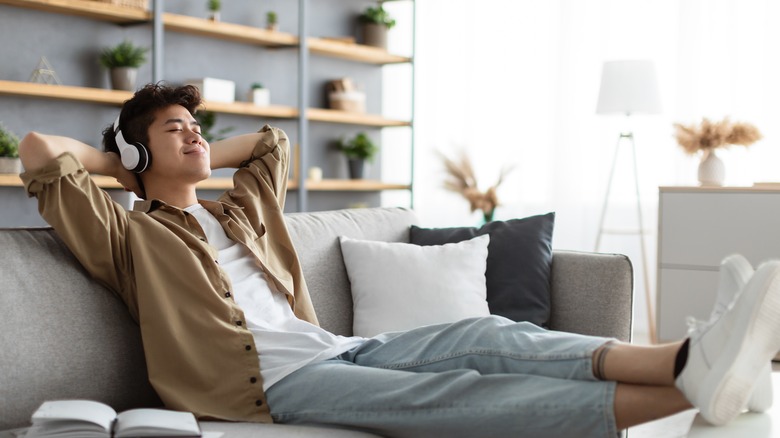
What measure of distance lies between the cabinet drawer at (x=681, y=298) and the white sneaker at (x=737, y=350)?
2.93 metres

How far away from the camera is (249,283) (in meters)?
2.19

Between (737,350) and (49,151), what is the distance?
4.95 ft

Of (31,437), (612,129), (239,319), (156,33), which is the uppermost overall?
(156,33)

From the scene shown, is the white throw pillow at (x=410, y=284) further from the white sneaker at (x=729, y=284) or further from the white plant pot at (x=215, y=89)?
the white plant pot at (x=215, y=89)

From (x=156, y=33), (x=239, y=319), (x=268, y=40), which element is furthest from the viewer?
(x=268, y=40)

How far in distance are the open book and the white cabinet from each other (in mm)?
3277

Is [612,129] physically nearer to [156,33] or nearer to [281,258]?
[156,33]

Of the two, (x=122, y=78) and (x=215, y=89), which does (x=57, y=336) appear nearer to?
(x=122, y=78)

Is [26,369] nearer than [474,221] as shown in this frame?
Yes

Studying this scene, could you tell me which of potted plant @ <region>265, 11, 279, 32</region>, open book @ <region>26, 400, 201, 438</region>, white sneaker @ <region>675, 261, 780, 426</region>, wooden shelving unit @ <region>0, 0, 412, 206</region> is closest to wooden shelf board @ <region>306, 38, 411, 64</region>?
wooden shelving unit @ <region>0, 0, 412, 206</region>

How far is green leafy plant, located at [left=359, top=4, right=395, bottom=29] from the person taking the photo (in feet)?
19.0

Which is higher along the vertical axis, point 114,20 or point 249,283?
point 114,20

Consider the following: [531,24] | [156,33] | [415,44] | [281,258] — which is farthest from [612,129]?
[281,258]

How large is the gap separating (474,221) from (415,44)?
126cm
